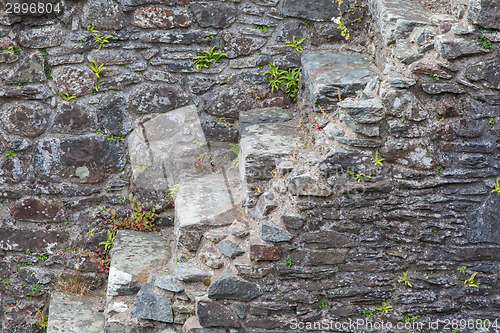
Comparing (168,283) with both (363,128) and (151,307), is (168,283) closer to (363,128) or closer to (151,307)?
(151,307)

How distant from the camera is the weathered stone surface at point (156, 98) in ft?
14.2

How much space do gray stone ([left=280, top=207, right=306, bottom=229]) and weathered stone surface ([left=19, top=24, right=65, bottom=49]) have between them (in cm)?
255

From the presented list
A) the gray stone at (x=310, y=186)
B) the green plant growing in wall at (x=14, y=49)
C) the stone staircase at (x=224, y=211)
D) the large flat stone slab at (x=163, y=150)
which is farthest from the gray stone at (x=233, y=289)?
the green plant growing in wall at (x=14, y=49)

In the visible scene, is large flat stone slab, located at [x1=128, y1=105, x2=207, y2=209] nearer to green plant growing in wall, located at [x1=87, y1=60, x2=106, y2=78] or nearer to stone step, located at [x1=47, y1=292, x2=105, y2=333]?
green plant growing in wall, located at [x1=87, y1=60, x2=106, y2=78]

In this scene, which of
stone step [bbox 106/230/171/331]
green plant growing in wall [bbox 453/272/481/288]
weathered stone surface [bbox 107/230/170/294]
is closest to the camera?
green plant growing in wall [bbox 453/272/481/288]

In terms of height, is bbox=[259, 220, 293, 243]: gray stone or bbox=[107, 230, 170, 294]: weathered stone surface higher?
bbox=[259, 220, 293, 243]: gray stone

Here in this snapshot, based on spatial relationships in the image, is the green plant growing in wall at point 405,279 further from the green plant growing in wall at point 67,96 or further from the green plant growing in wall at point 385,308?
the green plant growing in wall at point 67,96

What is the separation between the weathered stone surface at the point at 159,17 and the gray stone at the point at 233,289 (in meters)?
2.26

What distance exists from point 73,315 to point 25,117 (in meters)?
1.77

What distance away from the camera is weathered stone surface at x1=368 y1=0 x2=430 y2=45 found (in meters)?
3.25

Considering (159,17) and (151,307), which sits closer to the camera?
(151,307)

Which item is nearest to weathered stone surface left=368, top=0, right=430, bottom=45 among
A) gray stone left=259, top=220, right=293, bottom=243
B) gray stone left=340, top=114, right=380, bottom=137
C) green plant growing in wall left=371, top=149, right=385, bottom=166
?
gray stone left=340, top=114, right=380, bottom=137

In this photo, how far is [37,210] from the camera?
173 inches

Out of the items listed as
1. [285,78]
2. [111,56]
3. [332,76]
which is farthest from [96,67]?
[332,76]
